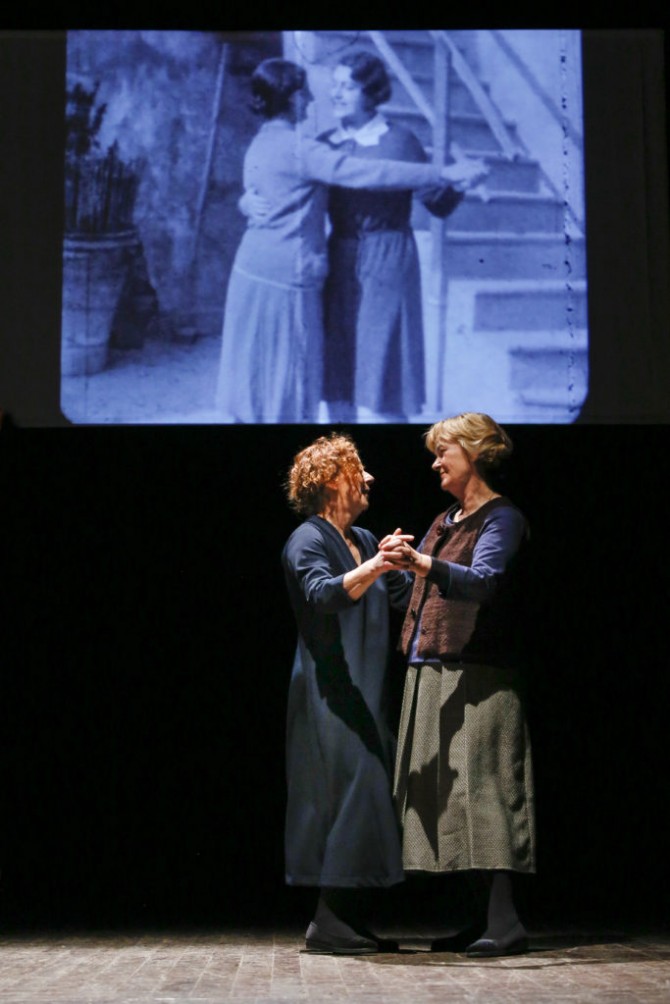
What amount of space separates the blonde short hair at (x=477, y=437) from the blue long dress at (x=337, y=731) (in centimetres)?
39

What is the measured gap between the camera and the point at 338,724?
2959mm

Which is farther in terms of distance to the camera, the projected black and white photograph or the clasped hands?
the projected black and white photograph

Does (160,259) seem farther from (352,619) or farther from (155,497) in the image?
(352,619)

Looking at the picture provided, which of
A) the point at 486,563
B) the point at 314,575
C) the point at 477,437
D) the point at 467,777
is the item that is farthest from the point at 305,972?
the point at 477,437

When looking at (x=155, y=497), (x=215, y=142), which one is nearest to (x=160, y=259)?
(x=215, y=142)

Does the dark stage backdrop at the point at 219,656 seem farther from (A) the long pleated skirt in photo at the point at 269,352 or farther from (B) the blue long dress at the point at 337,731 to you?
(B) the blue long dress at the point at 337,731

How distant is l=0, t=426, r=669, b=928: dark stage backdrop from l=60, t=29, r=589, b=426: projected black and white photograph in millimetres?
260

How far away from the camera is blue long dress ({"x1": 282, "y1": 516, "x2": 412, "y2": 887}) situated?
2.88 metres

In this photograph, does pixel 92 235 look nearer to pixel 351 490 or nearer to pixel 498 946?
pixel 351 490

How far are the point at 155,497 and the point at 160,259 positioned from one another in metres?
0.82

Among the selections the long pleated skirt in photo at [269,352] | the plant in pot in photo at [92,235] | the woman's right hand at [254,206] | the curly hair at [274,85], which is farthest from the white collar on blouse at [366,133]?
the plant in pot in photo at [92,235]

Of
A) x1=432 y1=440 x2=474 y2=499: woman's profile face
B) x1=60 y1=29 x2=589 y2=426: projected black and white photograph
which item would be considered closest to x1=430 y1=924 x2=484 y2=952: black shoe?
x1=432 y1=440 x2=474 y2=499: woman's profile face

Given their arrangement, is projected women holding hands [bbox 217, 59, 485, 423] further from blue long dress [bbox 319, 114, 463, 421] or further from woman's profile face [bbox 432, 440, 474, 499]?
woman's profile face [bbox 432, 440, 474, 499]

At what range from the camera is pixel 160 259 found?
410 centimetres
